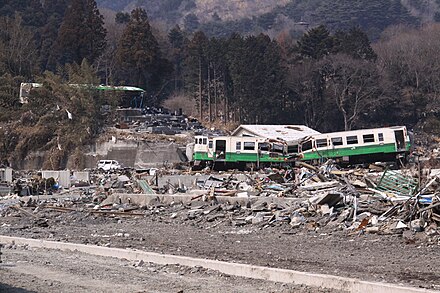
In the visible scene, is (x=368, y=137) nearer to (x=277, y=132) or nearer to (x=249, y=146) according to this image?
(x=249, y=146)

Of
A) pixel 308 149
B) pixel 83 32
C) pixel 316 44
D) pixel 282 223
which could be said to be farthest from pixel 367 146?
pixel 83 32

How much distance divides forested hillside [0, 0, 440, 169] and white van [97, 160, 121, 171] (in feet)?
14.8

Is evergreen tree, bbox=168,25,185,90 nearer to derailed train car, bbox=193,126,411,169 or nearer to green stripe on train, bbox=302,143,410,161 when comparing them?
derailed train car, bbox=193,126,411,169

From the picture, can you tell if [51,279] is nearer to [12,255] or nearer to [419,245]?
[12,255]

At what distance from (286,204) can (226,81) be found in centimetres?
5084

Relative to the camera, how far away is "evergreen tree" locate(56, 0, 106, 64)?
7006 cm

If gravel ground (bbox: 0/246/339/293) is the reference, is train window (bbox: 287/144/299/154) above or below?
above

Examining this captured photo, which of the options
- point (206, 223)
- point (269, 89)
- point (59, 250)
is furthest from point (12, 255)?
point (269, 89)

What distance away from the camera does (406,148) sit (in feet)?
133

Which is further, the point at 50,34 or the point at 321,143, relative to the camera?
the point at 50,34

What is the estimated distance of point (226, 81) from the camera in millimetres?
71125

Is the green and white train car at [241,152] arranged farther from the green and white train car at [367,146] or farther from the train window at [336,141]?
the train window at [336,141]

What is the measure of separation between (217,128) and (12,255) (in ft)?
164

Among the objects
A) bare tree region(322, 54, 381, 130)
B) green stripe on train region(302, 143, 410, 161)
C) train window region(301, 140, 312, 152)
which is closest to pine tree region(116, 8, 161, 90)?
bare tree region(322, 54, 381, 130)
